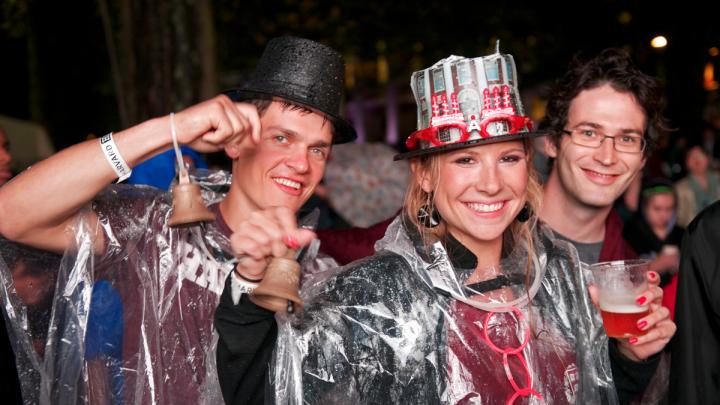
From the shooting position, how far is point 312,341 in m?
2.19

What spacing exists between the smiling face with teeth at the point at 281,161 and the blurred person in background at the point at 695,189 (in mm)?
6175

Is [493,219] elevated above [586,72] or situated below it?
below

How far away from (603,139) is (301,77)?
1419 millimetres

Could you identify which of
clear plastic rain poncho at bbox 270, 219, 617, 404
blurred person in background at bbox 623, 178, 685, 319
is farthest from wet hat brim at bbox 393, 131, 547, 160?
blurred person in background at bbox 623, 178, 685, 319

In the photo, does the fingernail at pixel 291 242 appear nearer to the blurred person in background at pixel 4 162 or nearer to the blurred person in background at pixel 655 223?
the blurred person in background at pixel 4 162

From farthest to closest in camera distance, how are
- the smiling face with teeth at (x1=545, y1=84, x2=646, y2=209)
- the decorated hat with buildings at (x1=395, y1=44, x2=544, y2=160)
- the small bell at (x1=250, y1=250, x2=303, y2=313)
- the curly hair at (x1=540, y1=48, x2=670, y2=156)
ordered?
1. the curly hair at (x1=540, y1=48, x2=670, y2=156)
2. the smiling face with teeth at (x1=545, y1=84, x2=646, y2=209)
3. the decorated hat with buildings at (x1=395, y1=44, x2=544, y2=160)
4. the small bell at (x1=250, y1=250, x2=303, y2=313)

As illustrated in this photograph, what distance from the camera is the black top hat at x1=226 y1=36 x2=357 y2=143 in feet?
8.94

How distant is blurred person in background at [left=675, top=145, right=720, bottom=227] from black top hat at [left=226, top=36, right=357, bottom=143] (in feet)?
20.0

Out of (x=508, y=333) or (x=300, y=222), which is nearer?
(x=508, y=333)

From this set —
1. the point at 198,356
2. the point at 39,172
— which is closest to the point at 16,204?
the point at 39,172

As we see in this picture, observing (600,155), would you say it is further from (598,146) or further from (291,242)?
(291,242)

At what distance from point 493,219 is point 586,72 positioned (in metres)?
1.45

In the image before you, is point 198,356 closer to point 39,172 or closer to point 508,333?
point 39,172

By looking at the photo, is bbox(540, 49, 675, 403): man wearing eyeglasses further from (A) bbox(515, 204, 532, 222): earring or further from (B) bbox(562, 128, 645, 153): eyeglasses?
(A) bbox(515, 204, 532, 222): earring
